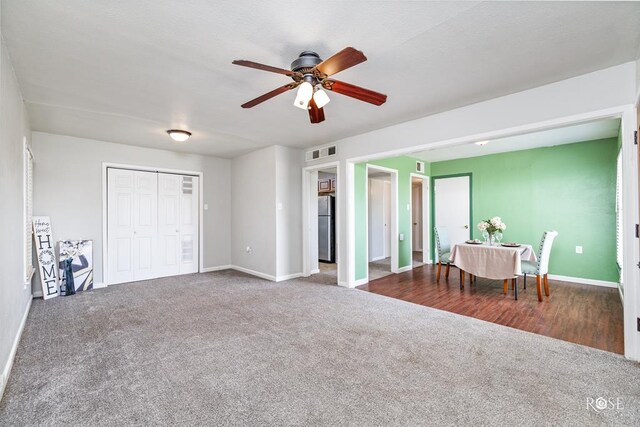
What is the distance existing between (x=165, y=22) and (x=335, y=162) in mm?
3371

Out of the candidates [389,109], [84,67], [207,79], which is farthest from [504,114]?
[84,67]

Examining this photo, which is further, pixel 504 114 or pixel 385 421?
pixel 504 114

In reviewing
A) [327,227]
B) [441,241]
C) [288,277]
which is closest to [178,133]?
[288,277]

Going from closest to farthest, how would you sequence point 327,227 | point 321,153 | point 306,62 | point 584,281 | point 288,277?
point 306,62 → point 584,281 → point 321,153 → point 288,277 → point 327,227

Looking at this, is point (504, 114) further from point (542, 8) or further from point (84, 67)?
point (84, 67)

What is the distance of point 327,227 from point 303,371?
5145 mm

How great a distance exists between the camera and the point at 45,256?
427 cm

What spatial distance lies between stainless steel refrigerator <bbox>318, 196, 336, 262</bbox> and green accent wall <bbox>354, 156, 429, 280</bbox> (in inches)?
71.3

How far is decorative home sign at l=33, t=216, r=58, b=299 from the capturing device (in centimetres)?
421

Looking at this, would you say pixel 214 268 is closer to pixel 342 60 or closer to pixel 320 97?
pixel 320 97

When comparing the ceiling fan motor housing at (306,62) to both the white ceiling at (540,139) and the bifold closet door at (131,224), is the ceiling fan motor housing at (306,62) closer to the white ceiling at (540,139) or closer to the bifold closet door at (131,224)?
the white ceiling at (540,139)

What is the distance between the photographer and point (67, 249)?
455cm

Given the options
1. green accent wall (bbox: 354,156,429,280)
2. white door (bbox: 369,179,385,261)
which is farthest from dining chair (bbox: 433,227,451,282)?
white door (bbox: 369,179,385,261)

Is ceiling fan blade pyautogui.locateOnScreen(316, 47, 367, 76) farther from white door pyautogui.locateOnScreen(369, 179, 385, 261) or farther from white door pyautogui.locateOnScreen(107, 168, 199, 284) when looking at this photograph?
white door pyautogui.locateOnScreen(369, 179, 385, 261)
